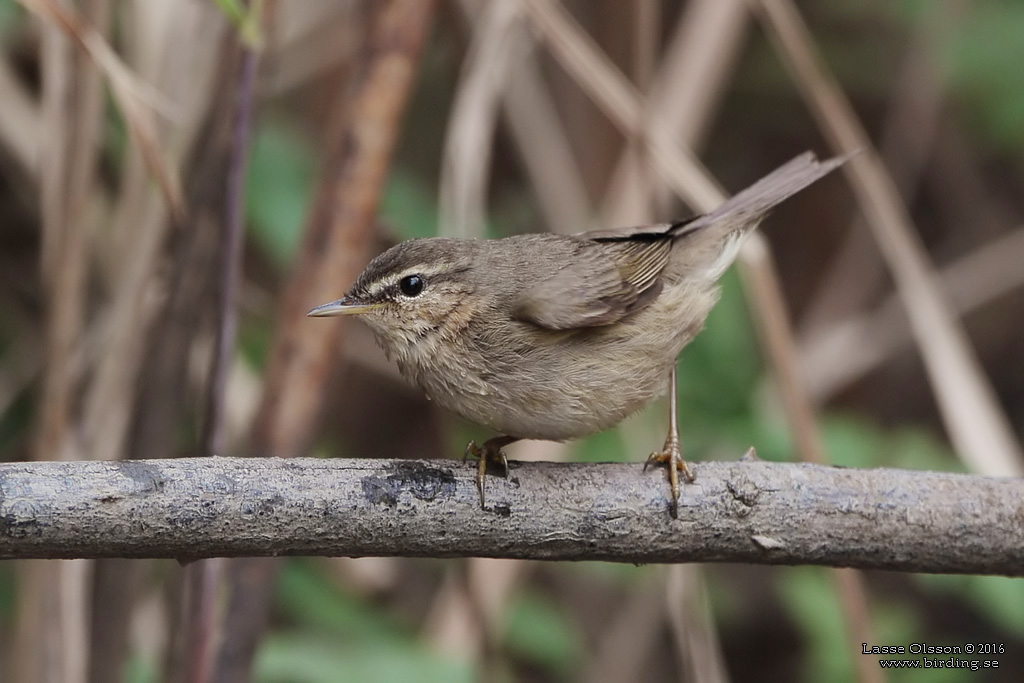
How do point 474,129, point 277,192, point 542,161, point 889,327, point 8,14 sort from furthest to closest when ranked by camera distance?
point 889,327, point 542,161, point 277,192, point 8,14, point 474,129

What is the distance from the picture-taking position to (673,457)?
262 cm

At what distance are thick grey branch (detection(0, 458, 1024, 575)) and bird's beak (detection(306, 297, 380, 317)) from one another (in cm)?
70

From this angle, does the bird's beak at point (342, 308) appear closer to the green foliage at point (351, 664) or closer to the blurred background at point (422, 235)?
the blurred background at point (422, 235)

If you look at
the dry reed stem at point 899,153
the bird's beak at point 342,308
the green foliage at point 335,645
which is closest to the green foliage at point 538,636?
the green foliage at point 335,645

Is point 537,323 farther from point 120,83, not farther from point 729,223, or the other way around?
point 120,83

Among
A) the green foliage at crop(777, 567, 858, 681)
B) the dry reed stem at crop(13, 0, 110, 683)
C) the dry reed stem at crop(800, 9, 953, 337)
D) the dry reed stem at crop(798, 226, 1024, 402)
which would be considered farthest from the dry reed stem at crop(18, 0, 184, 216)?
the dry reed stem at crop(800, 9, 953, 337)

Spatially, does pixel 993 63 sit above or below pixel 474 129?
above

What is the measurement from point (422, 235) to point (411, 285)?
134 cm

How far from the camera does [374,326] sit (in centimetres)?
313

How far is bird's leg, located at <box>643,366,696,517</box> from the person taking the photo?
2447 mm

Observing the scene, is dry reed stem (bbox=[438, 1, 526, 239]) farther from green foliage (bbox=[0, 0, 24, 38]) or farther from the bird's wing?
green foliage (bbox=[0, 0, 24, 38])

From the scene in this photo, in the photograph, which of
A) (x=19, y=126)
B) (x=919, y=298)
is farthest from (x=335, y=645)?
(x=919, y=298)

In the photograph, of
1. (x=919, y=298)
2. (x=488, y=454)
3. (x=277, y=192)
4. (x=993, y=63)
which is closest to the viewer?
(x=488, y=454)

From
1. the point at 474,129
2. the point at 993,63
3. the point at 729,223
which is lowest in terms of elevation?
the point at 729,223
